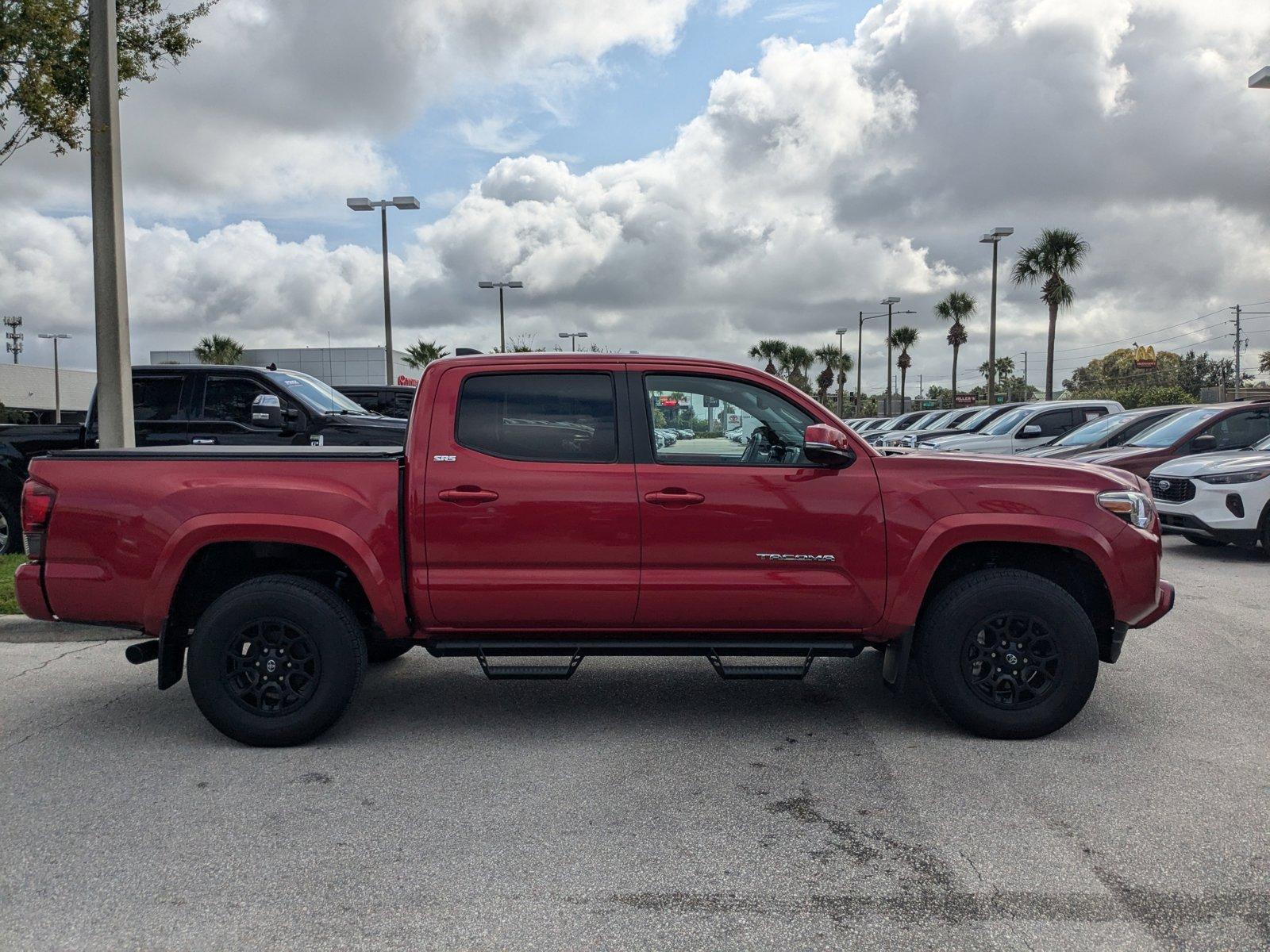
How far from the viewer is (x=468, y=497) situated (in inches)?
190

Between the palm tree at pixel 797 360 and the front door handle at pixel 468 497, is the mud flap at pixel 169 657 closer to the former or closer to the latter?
the front door handle at pixel 468 497

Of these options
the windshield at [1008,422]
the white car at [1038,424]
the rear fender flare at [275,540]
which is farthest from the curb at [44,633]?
the windshield at [1008,422]

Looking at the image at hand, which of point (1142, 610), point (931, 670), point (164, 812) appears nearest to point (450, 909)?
point (164, 812)

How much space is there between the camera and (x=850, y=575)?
16.0 ft

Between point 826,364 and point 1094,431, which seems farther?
point 826,364

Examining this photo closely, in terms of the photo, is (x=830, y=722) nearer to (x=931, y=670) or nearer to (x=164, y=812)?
(x=931, y=670)

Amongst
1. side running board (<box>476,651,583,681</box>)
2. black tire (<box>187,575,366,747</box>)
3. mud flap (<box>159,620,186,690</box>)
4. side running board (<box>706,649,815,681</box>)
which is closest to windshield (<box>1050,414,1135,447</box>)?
side running board (<box>706,649,815,681</box>)

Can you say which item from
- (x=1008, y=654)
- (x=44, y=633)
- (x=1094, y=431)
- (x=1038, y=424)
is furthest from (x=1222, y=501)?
(x=44, y=633)

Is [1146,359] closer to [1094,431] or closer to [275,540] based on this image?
[1094,431]

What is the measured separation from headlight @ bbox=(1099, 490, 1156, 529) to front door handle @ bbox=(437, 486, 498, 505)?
2884 millimetres

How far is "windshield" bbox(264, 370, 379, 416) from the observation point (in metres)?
10.7

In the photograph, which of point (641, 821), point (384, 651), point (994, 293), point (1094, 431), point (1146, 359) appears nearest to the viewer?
point (641, 821)

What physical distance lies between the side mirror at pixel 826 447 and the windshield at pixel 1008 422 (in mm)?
14521

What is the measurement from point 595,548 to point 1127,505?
2.55m
